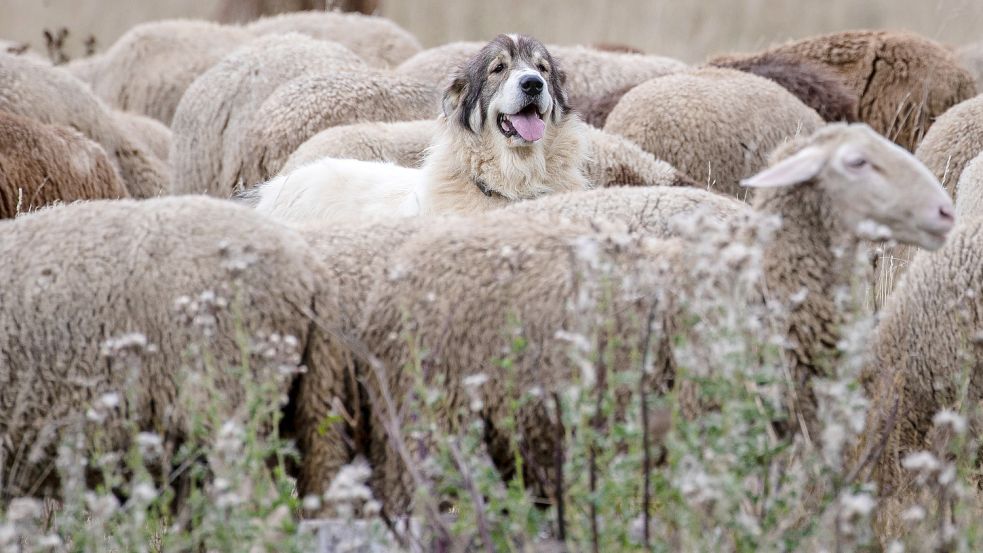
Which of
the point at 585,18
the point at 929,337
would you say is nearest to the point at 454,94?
the point at 929,337

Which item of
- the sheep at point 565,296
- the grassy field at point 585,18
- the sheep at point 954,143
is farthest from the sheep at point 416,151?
the grassy field at point 585,18

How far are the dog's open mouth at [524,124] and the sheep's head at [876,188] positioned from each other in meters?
2.67

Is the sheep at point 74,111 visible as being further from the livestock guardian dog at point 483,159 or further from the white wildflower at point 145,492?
the white wildflower at point 145,492

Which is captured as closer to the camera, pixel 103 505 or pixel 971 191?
pixel 103 505

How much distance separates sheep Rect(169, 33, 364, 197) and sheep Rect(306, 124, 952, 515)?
4790 mm

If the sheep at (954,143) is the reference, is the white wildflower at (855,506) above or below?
above

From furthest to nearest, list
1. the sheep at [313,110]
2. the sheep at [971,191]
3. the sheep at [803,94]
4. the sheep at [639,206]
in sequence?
Result: 1. the sheep at [803,94]
2. the sheep at [313,110]
3. the sheep at [971,191]
4. the sheep at [639,206]

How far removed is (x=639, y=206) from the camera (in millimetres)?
5508

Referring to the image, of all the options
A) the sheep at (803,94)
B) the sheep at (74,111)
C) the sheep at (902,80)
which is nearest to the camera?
the sheep at (74,111)

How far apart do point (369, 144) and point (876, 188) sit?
4016 millimetres

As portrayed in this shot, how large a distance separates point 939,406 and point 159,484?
2652mm

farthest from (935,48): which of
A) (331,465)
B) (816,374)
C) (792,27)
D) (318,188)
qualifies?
→ (792,27)

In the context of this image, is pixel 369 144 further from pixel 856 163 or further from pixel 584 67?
pixel 856 163

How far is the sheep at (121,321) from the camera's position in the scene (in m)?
4.11
